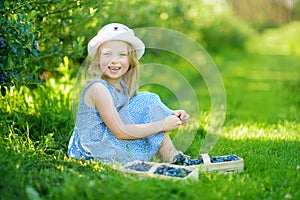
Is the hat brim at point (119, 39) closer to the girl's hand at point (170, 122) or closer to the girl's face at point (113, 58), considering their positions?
the girl's face at point (113, 58)

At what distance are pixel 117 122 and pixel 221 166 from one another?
0.68 meters

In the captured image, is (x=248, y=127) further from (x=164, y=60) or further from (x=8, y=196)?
(x=164, y=60)

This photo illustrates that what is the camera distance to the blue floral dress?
3293 mm

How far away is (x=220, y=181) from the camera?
9.17 feet

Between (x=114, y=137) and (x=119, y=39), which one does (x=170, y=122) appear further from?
(x=119, y=39)

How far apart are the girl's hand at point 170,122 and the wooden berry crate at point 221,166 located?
267mm

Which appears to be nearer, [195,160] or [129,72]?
[195,160]

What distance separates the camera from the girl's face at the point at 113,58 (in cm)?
339

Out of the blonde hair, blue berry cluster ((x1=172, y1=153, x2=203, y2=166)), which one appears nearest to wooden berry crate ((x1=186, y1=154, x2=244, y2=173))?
blue berry cluster ((x1=172, y1=153, x2=203, y2=166))

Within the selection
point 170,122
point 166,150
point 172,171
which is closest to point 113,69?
point 170,122

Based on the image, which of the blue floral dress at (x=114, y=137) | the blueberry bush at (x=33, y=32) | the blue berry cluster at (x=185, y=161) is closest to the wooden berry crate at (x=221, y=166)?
the blue berry cluster at (x=185, y=161)

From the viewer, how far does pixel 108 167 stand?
2.98m

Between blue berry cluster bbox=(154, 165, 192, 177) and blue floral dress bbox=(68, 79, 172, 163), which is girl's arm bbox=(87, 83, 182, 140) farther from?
blue berry cluster bbox=(154, 165, 192, 177)

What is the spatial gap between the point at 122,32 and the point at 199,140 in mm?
1131
